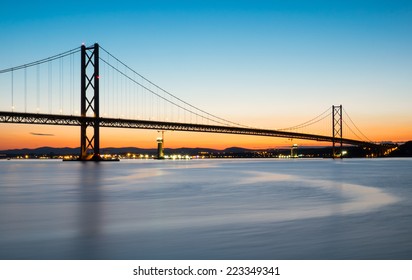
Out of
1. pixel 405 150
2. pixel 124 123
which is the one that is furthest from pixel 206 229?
pixel 405 150

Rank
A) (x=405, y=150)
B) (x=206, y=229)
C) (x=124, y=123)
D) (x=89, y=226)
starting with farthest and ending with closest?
(x=405, y=150) → (x=124, y=123) → (x=89, y=226) → (x=206, y=229)

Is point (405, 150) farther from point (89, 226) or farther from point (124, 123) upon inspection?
point (89, 226)

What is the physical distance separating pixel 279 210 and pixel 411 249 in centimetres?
587

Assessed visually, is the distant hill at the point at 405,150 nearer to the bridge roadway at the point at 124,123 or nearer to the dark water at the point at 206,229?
the bridge roadway at the point at 124,123

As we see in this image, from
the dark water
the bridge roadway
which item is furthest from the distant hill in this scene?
the dark water

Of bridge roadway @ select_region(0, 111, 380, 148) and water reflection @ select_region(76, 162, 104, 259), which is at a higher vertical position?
bridge roadway @ select_region(0, 111, 380, 148)

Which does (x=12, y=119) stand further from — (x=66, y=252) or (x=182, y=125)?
(x=66, y=252)

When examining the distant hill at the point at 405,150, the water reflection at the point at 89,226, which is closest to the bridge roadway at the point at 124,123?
the water reflection at the point at 89,226

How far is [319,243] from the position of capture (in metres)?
8.41

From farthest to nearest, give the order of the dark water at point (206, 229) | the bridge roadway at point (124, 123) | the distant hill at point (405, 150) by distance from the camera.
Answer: the distant hill at point (405, 150)
the bridge roadway at point (124, 123)
the dark water at point (206, 229)

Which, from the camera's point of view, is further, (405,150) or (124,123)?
(405,150)

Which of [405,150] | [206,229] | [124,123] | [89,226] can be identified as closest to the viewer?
[206,229]

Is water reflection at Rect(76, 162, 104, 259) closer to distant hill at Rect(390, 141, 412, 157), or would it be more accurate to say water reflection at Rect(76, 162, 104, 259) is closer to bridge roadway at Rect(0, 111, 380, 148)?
bridge roadway at Rect(0, 111, 380, 148)
